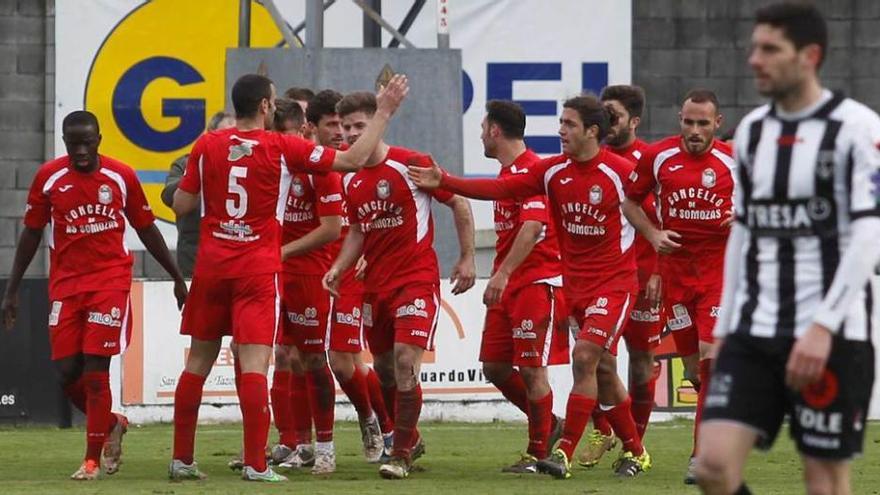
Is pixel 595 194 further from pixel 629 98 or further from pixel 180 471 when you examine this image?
pixel 180 471

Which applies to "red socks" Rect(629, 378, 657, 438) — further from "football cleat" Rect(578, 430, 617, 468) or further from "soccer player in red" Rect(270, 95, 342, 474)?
"soccer player in red" Rect(270, 95, 342, 474)

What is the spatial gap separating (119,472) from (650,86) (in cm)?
1161

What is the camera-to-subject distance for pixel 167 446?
1345 centimetres

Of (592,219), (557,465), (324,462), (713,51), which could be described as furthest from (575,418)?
(713,51)

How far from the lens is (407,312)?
1085 centimetres

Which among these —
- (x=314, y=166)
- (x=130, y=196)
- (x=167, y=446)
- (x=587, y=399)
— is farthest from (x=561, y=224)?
(x=167, y=446)

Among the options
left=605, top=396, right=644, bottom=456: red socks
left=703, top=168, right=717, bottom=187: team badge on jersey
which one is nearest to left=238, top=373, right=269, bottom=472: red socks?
left=605, top=396, right=644, bottom=456: red socks

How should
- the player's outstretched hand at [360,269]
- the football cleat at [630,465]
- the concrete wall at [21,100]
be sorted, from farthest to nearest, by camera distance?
1. the concrete wall at [21,100]
2. the player's outstretched hand at [360,269]
3. the football cleat at [630,465]

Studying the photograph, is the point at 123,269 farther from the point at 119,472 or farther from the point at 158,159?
the point at 158,159

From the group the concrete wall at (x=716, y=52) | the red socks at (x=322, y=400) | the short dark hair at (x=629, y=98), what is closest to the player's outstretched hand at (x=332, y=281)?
the red socks at (x=322, y=400)

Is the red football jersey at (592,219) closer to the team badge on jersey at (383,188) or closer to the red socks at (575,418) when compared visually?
the red socks at (575,418)

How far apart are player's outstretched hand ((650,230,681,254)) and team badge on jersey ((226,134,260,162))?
87.7 inches

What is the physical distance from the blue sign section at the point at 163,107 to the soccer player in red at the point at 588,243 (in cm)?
1043

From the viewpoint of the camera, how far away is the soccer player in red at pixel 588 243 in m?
10.8
